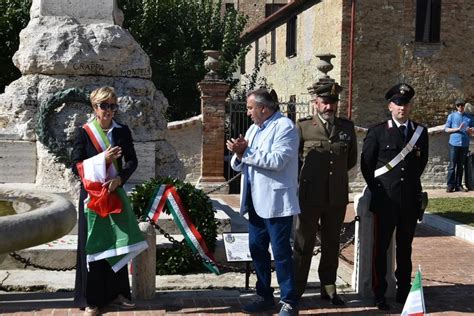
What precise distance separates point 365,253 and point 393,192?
28.3 inches

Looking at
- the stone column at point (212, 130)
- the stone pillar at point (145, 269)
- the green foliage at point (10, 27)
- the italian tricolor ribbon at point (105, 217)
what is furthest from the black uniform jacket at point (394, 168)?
the green foliage at point (10, 27)

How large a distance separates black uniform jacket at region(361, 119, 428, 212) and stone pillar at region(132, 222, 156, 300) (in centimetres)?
192

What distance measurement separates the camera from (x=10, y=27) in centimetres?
1767

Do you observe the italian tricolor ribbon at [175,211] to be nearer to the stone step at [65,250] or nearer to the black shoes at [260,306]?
the stone step at [65,250]

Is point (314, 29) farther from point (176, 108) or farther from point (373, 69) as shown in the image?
point (176, 108)

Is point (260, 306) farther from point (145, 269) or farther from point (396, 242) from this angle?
point (396, 242)

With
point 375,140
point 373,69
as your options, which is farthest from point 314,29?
point 375,140

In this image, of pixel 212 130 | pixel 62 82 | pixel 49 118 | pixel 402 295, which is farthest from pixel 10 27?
pixel 402 295

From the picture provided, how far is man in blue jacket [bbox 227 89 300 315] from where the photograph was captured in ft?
16.6

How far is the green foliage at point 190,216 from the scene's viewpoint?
664 centimetres

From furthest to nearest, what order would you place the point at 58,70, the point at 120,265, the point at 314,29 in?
the point at 314,29, the point at 58,70, the point at 120,265

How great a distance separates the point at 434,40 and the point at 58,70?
634 inches

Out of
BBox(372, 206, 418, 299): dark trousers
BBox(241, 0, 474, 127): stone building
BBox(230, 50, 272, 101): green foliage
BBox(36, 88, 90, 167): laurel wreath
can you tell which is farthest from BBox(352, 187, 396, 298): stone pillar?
BBox(241, 0, 474, 127): stone building

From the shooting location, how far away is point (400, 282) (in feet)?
19.0
